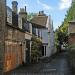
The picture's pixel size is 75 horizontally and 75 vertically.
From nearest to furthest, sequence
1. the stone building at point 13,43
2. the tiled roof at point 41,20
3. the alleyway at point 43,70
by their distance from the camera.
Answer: the alleyway at point 43,70 → the stone building at point 13,43 → the tiled roof at point 41,20

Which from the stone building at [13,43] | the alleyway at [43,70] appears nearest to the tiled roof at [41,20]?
the stone building at [13,43]

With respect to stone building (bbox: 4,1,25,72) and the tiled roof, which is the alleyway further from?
the tiled roof

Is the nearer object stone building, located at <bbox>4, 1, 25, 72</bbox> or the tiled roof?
stone building, located at <bbox>4, 1, 25, 72</bbox>

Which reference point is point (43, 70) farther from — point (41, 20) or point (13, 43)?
point (41, 20)

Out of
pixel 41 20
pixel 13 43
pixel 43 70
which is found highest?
pixel 41 20

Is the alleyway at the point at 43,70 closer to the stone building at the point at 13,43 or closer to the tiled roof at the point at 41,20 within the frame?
the stone building at the point at 13,43

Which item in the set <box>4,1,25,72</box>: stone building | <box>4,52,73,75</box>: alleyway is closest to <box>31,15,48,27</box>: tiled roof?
<box>4,1,25,72</box>: stone building

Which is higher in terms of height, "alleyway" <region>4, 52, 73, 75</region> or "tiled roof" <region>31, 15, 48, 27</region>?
"tiled roof" <region>31, 15, 48, 27</region>

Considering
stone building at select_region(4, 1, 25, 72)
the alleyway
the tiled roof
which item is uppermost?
the tiled roof

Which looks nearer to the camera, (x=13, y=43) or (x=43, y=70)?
(x=43, y=70)

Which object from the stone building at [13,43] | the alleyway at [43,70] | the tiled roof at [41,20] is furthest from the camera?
the tiled roof at [41,20]

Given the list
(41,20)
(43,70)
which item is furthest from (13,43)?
(41,20)

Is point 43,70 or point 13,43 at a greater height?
point 13,43

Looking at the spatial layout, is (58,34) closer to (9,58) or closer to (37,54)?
(37,54)
